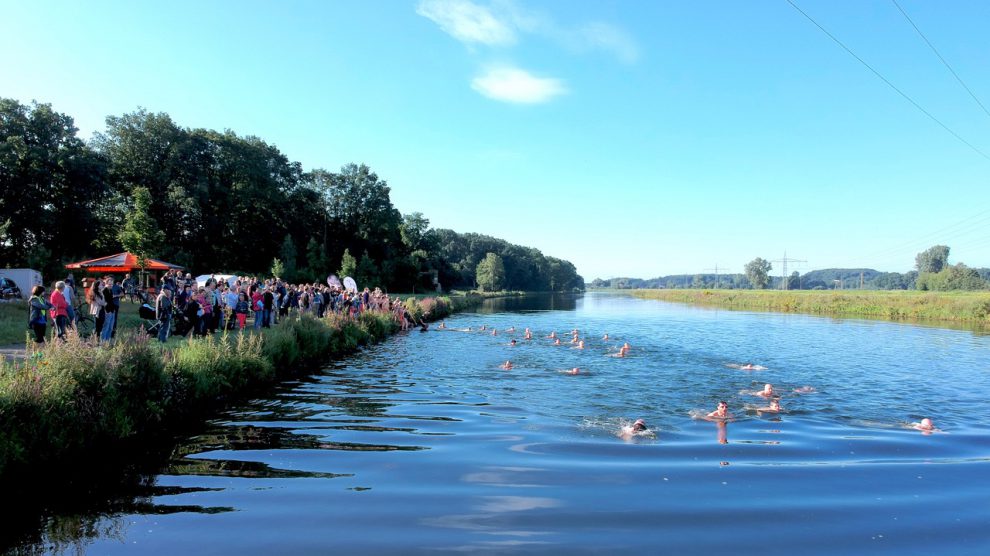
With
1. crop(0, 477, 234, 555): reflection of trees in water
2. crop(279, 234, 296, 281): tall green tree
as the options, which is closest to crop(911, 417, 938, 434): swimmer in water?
crop(0, 477, 234, 555): reflection of trees in water

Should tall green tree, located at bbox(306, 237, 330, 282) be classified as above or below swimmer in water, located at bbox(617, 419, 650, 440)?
above

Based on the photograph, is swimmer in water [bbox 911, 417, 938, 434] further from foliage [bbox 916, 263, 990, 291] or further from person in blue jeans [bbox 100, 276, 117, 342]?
foliage [bbox 916, 263, 990, 291]

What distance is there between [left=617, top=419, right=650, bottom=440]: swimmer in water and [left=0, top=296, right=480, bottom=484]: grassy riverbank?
27.6 ft

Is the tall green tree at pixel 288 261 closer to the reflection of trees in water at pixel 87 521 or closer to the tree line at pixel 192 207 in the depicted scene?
the tree line at pixel 192 207

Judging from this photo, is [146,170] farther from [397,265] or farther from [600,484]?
[600,484]

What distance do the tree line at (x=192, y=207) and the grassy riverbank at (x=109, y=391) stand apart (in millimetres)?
27457

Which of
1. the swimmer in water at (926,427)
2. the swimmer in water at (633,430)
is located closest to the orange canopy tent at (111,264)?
the swimmer in water at (633,430)

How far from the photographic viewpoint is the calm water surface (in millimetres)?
5852

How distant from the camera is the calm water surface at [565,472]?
5.85 meters

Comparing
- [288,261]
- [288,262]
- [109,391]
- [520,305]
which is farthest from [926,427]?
[520,305]

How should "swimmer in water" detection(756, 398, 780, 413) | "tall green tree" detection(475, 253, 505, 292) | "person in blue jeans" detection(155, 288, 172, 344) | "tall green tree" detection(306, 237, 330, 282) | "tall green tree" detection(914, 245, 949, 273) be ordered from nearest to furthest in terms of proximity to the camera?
"swimmer in water" detection(756, 398, 780, 413), "person in blue jeans" detection(155, 288, 172, 344), "tall green tree" detection(306, 237, 330, 282), "tall green tree" detection(475, 253, 505, 292), "tall green tree" detection(914, 245, 949, 273)

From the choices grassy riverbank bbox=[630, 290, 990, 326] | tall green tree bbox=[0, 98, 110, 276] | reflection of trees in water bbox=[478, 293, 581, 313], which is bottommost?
reflection of trees in water bbox=[478, 293, 581, 313]

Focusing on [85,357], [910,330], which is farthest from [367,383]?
[910,330]

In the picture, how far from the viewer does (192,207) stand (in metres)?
54.4
